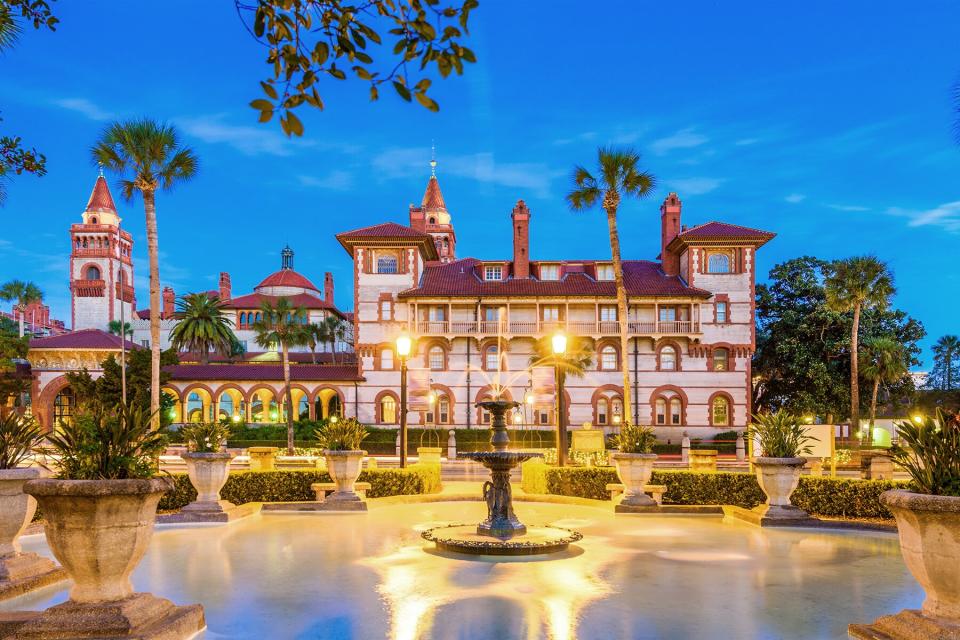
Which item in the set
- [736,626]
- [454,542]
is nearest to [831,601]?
[736,626]

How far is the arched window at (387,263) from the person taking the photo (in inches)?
1914

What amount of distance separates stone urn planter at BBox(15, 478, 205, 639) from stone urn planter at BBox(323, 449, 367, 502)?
9271 millimetres

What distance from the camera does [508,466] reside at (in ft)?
38.1

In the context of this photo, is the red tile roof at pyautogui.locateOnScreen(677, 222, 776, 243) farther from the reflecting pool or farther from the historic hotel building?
the reflecting pool

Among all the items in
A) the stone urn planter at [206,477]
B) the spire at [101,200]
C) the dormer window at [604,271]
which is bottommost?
the stone urn planter at [206,477]

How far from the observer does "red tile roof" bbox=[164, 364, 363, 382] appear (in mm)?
48906

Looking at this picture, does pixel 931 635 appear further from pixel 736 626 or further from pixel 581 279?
pixel 581 279

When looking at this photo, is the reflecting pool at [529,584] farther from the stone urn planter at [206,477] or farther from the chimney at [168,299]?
the chimney at [168,299]

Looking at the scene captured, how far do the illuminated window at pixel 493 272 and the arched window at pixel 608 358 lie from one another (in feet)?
28.6

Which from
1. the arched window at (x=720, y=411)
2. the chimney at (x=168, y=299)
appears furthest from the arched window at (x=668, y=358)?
the chimney at (x=168, y=299)

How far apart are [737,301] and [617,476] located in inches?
1339

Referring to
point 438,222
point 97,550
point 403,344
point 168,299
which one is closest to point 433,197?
point 438,222

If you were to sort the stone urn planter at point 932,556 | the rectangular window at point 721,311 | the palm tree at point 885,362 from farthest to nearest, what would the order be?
the rectangular window at point 721,311
the palm tree at point 885,362
the stone urn planter at point 932,556

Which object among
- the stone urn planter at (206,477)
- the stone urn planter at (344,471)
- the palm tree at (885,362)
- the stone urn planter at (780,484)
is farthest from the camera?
the palm tree at (885,362)
